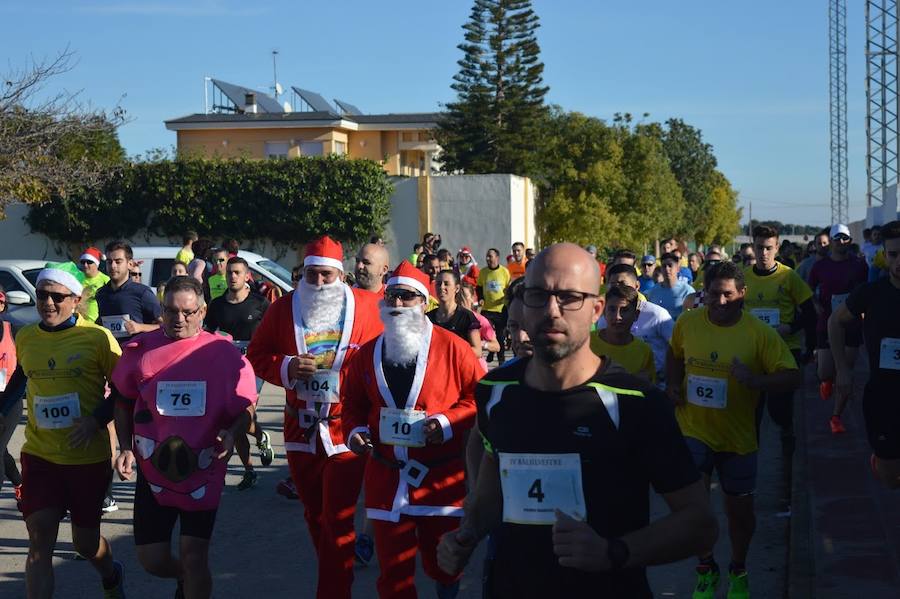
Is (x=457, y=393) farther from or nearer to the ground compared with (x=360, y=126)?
nearer to the ground

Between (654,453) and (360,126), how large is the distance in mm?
59907

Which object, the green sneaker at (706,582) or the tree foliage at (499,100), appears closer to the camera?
the green sneaker at (706,582)

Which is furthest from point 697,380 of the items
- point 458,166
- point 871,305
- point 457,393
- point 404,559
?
point 458,166

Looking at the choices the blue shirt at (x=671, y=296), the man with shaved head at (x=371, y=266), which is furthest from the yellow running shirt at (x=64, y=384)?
the blue shirt at (x=671, y=296)

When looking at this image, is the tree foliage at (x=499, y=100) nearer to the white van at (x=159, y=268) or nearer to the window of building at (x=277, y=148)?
the window of building at (x=277, y=148)

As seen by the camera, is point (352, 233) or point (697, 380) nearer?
point (697, 380)

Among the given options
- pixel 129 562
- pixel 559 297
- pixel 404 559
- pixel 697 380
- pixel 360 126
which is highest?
A: pixel 360 126

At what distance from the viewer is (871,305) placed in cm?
711

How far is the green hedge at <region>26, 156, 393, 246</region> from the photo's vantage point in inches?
1602

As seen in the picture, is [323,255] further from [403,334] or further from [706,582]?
[706,582]

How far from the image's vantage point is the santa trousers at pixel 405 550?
5633 mm

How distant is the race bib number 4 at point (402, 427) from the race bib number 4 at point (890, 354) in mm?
2798

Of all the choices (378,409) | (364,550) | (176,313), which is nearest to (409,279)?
(378,409)

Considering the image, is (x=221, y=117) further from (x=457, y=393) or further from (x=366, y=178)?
(x=457, y=393)
